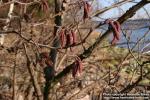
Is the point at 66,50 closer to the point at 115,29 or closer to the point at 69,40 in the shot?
the point at 69,40

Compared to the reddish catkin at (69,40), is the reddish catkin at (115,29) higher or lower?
higher

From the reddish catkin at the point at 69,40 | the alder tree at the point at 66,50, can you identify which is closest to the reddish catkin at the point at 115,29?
the alder tree at the point at 66,50

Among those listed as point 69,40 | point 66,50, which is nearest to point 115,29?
point 69,40

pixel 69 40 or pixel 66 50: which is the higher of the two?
pixel 69 40

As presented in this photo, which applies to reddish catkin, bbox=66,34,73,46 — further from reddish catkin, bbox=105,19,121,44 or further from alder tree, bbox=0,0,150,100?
reddish catkin, bbox=105,19,121,44

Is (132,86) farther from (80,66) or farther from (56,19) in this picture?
(80,66)

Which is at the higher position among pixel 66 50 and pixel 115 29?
pixel 115 29

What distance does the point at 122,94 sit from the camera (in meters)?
4.33

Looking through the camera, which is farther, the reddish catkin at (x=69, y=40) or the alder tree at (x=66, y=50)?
the alder tree at (x=66, y=50)

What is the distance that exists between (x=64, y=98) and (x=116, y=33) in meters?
2.34

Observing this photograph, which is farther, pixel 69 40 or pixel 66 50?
pixel 66 50

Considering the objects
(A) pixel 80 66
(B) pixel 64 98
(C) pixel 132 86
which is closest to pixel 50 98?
(B) pixel 64 98

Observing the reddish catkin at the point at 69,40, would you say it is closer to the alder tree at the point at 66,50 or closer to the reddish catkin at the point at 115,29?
the alder tree at the point at 66,50

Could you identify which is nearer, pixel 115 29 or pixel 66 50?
pixel 115 29
